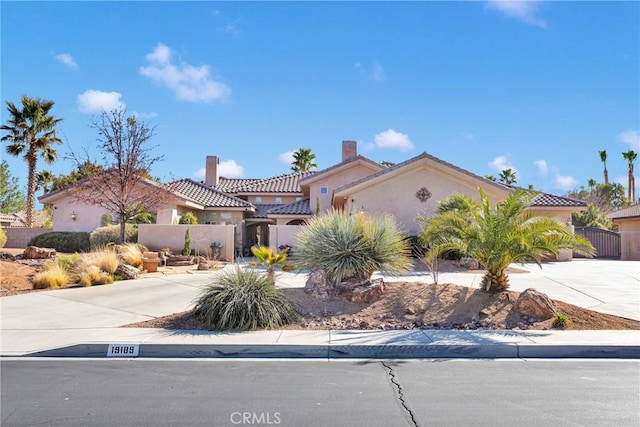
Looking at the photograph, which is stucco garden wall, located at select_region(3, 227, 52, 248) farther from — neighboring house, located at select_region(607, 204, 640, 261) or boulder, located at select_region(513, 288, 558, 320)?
neighboring house, located at select_region(607, 204, 640, 261)

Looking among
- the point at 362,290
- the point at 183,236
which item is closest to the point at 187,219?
the point at 183,236

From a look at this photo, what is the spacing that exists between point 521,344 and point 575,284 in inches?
345

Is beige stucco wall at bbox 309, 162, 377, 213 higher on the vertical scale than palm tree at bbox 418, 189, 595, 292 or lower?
higher

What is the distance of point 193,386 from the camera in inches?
239

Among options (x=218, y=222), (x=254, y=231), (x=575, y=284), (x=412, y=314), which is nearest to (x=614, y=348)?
(x=412, y=314)

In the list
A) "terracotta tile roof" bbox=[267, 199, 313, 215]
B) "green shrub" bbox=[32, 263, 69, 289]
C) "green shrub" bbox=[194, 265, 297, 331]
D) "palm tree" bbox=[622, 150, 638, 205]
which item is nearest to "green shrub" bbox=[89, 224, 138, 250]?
"terracotta tile roof" bbox=[267, 199, 313, 215]

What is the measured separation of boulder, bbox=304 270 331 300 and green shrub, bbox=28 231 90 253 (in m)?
18.8

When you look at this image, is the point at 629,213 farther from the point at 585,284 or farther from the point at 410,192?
the point at 585,284

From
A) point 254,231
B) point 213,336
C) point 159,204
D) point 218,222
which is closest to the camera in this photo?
point 213,336

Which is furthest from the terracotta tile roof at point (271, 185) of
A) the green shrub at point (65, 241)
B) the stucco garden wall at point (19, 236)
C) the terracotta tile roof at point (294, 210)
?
the stucco garden wall at point (19, 236)

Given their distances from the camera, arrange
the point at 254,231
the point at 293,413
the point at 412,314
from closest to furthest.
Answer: the point at 293,413 < the point at 412,314 < the point at 254,231

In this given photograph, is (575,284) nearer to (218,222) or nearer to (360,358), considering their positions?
(360,358)
